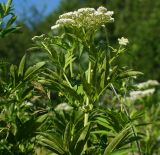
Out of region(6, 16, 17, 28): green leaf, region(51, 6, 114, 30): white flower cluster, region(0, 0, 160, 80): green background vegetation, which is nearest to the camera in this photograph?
region(51, 6, 114, 30): white flower cluster

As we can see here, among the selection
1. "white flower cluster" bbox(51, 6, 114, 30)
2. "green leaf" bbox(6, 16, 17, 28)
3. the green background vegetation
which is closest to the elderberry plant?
"white flower cluster" bbox(51, 6, 114, 30)

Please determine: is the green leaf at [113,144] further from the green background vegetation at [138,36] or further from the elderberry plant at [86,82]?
the green background vegetation at [138,36]

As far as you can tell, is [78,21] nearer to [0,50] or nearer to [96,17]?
[96,17]

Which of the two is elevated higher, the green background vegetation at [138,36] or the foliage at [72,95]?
the green background vegetation at [138,36]

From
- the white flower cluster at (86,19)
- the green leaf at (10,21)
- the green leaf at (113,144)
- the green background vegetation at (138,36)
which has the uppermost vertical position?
the green background vegetation at (138,36)

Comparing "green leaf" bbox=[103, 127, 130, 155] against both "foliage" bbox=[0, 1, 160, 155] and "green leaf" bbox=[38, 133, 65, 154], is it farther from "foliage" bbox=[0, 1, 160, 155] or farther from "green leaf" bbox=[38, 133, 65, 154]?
"green leaf" bbox=[38, 133, 65, 154]

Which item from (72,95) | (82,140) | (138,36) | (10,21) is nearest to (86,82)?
(72,95)

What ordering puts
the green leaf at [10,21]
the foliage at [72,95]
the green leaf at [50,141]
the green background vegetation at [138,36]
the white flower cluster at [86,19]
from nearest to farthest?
the green leaf at [50,141] → the foliage at [72,95] → the white flower cluster at [86,19] → the green leaf at [10,21] → the green background vegetation at [138,36]

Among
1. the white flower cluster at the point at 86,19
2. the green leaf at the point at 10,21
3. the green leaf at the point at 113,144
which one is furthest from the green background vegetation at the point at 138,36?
the green leaf at the point at 113,144

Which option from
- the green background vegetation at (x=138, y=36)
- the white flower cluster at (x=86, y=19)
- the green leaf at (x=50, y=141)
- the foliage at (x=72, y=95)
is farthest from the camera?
the green background vegetation at (x=138, y=36)

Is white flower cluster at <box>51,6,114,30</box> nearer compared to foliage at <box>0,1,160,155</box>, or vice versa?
foliage at <box>0,1,160,155</box>

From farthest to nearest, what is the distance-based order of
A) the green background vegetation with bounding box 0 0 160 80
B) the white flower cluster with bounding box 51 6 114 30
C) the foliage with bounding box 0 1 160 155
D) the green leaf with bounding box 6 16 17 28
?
1. the green background vegetation with bounding box 0 0 160 80
2. the green leaf with bounding box 6 16 17 28
3. the white flower cluster with bounding box 51 6 114 30
4. the foliage with bounding box 0 1 160 155

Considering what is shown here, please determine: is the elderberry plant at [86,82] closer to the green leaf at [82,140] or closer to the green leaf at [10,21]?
the green leaf at [82,140]

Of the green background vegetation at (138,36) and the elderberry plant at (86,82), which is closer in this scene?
the elderberry plant at (86,82)
